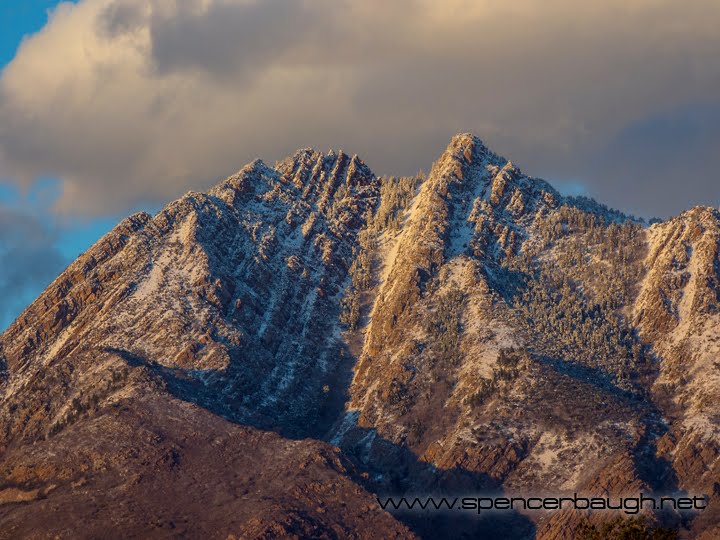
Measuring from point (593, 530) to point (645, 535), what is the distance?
20.4 feet

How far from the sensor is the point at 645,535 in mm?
155375

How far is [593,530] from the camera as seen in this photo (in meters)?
156
